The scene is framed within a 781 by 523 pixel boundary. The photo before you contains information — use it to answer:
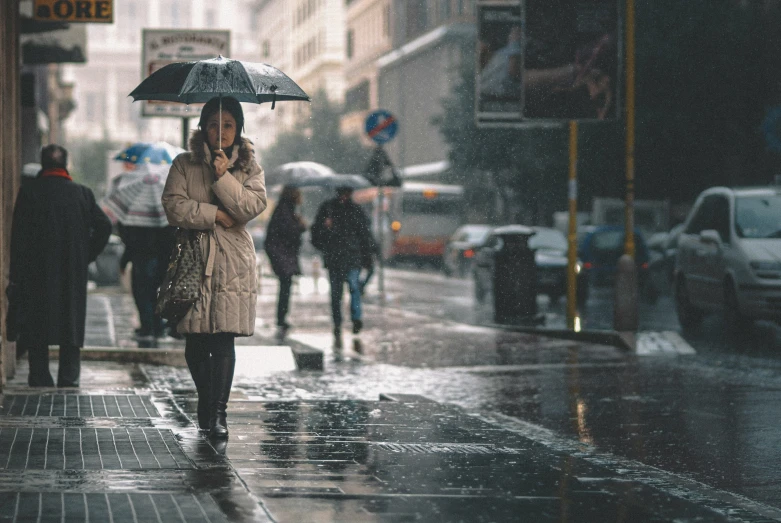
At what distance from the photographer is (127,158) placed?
1448 centimetres

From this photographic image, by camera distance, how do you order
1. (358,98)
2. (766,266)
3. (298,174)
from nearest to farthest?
1. (766,266)
2. (298,174)
3. (358,98)

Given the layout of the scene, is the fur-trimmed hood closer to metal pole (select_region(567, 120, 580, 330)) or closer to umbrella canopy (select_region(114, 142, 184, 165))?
umbrella canopy (select_region(114, 142, 184, 165))

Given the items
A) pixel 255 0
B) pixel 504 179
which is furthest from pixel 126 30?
A: pixel 504 179

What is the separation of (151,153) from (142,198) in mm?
514

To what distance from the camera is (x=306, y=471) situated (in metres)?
6.37

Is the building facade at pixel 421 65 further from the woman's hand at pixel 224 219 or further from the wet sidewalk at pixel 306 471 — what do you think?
the woman's hand at pixel 224 219

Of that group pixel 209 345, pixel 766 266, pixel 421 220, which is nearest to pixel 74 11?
pixel 209 345

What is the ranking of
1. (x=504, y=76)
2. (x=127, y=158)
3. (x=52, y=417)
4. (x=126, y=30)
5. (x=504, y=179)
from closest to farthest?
(x=52, y=417), (x=127, y=158), (x=504, y=76), (x=504, y=179), (x=126, y=30)

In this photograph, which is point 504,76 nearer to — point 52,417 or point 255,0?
point 52,417

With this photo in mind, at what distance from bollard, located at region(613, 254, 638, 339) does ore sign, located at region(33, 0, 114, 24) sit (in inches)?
260

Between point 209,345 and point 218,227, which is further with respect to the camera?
point 209,345

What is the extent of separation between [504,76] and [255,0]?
120m

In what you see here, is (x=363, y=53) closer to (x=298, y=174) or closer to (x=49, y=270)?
(x=298, y=174)

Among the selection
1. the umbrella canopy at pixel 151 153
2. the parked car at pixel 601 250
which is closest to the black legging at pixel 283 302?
the umbrella canopy at pixel 151 153
